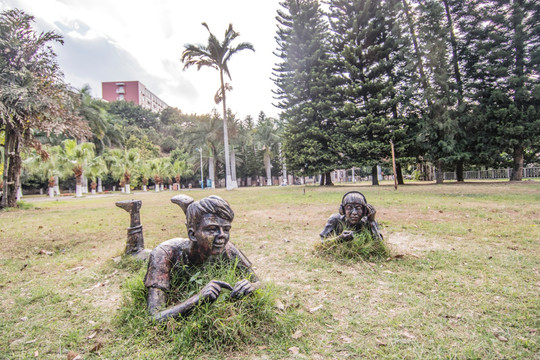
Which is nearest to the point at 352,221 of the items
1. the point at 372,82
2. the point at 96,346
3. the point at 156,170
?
the point at 96,346

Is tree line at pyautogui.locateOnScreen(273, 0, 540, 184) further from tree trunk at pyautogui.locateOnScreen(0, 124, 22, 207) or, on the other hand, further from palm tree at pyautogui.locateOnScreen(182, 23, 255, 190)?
tree trunk at pyautogui.locateOnScreen(0, 124, 22, 207)

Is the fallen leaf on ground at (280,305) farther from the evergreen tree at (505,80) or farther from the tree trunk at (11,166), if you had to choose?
the evergreen tree at (505,80)

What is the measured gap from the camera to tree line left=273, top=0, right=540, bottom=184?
17328 mm

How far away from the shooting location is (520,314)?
2113 millimetres

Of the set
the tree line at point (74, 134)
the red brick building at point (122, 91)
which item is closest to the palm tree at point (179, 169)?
the tree line at point (74, 134)

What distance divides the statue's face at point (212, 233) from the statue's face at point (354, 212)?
2.12 m

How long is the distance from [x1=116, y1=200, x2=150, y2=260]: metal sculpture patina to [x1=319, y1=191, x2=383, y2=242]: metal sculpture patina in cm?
278

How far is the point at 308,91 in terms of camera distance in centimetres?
2291

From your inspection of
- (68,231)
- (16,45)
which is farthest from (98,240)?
(16,45)

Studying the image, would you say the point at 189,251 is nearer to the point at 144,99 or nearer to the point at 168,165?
the point at 168,165

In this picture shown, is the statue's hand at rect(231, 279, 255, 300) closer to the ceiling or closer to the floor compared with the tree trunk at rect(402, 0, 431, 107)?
closer to the floor

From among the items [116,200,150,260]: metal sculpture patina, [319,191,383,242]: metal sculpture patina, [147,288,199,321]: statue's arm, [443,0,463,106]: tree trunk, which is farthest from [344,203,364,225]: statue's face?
[443,0,463,106]: tree trunk

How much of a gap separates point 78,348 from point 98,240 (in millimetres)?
4049

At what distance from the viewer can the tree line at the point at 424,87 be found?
17328 millimetres
